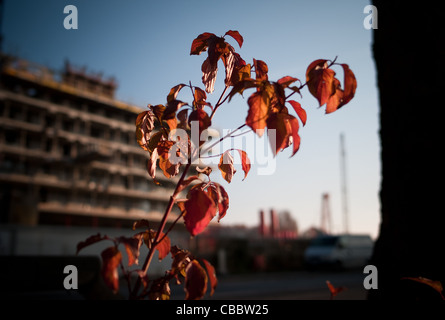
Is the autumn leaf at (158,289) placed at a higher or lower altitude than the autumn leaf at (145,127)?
lower

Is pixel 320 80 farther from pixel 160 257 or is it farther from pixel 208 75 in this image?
pixel 160 257

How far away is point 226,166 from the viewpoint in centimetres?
87

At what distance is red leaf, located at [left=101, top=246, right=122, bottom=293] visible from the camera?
629 millimetres

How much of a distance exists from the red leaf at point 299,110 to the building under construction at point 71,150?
91.2 feet

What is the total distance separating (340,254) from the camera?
14.1 m

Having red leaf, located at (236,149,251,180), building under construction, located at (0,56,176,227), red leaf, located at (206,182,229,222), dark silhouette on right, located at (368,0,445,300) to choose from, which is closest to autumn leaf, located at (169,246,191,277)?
red leaf, located at (206,182,229,222)

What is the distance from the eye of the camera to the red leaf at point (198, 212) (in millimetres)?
670

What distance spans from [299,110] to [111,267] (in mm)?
493

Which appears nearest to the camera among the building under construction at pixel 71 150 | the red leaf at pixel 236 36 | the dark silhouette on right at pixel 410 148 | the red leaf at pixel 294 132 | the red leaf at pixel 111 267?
the red leaf at pixel 111 267

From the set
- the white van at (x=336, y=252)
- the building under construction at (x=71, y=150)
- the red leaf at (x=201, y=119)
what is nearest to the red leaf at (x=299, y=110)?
the red leaf at (x=201, y=119)

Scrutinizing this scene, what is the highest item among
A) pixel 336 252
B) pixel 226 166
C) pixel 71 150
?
pixel 71 150

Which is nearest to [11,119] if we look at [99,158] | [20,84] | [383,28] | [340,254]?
[20,84]

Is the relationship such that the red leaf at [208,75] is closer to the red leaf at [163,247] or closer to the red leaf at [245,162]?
the red leaf at [245,162]

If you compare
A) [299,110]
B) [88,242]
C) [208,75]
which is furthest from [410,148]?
[88,242]
